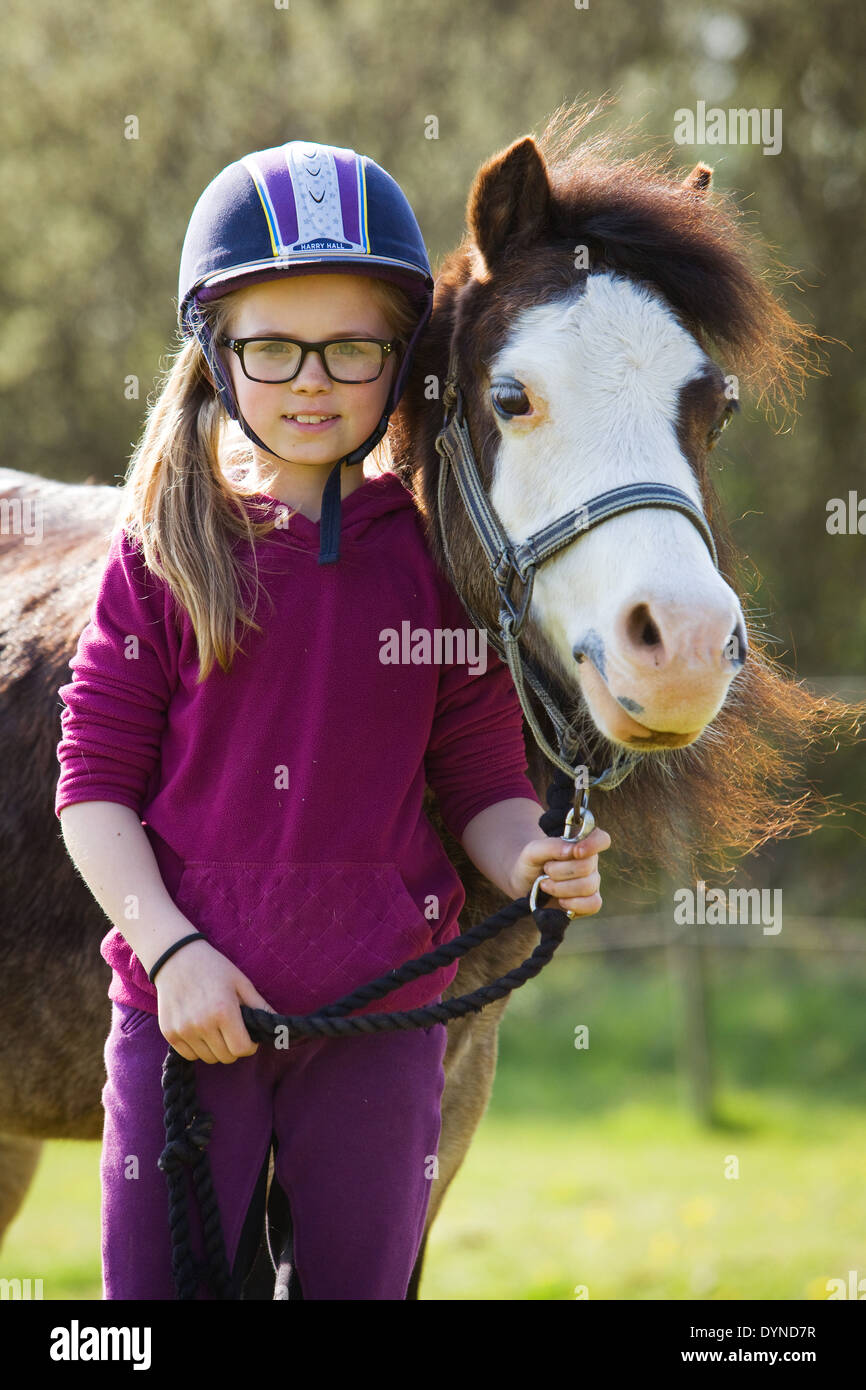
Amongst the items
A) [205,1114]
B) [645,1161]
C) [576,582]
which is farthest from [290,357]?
[645,1161]

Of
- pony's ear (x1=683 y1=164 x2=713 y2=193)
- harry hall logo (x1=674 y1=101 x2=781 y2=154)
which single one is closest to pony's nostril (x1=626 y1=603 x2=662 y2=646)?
pony's ear (x1=683 y1=164 x2=713 y2=193)

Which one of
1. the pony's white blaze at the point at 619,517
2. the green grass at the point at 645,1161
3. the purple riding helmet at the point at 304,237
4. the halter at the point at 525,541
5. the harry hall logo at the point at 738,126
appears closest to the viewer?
the pony's white blaze at the point at 619,517

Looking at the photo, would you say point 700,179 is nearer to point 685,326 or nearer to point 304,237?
point 685,326

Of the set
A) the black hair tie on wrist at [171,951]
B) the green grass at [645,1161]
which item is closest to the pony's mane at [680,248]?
the black hair tie on wrist at [171,951]

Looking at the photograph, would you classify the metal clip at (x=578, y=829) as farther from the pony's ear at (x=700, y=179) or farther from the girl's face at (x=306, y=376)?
the pony's ear at (x=700, y=179)

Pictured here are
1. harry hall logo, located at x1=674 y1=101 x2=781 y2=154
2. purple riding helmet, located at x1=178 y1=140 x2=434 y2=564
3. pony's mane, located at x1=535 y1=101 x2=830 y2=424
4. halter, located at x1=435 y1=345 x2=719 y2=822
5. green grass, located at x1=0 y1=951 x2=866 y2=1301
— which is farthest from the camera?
harry hall logo, located at x1=674 y1=101 x2=781 y2=154

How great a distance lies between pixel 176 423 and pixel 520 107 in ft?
27.6

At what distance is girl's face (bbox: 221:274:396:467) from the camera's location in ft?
6.56

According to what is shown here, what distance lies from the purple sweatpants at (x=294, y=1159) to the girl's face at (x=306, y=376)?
3.12 feet

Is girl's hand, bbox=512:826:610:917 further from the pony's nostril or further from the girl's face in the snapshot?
the girl's face

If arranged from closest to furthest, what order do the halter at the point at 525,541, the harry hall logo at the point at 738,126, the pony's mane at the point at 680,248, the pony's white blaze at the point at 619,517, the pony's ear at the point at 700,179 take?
the pony's white blaze at the point at 619,517
the halter at the point at 525,541
the pony's mane at the point at 680,248
the pony's ear at the point at 700,179
the harry hall logo at the point at 738,126

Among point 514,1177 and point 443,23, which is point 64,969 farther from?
point 443,23

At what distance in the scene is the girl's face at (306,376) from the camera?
2.00m

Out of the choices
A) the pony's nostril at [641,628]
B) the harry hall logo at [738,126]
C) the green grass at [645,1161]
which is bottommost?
the green grass at [645,1161]
